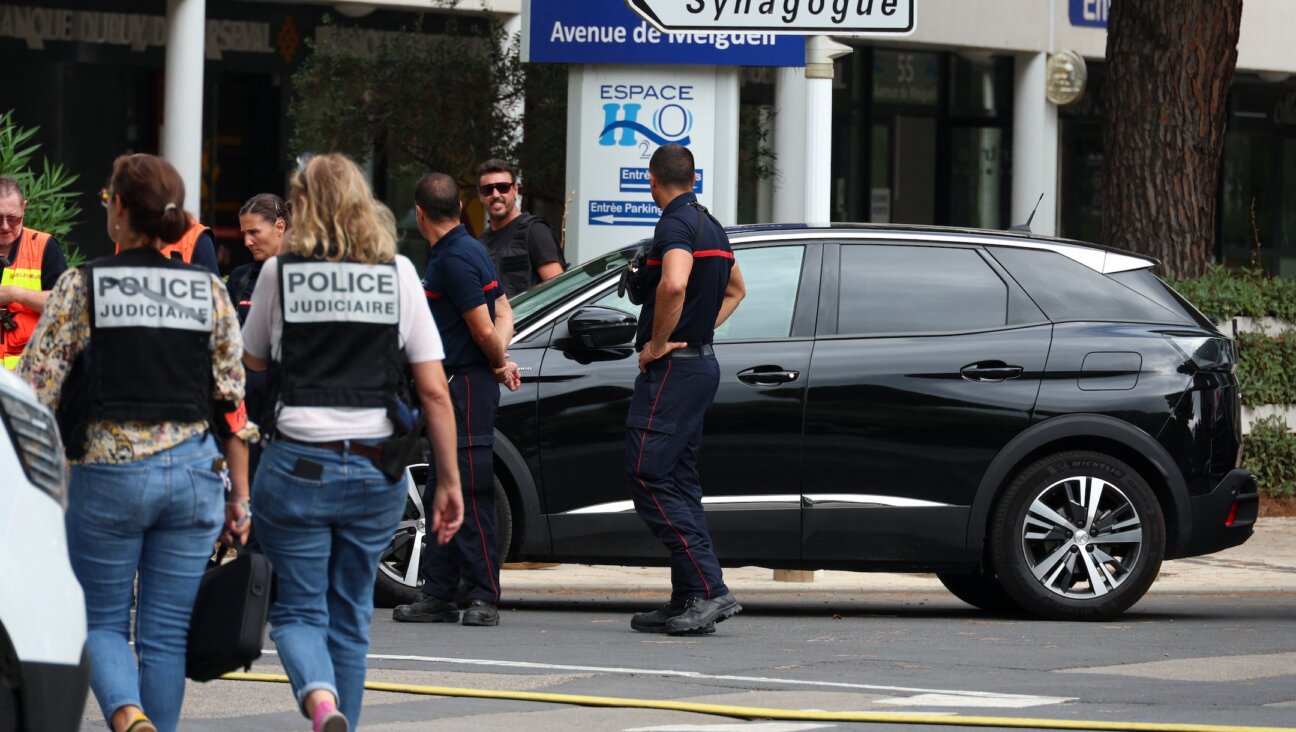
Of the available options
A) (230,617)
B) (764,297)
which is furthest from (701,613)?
(230,617)

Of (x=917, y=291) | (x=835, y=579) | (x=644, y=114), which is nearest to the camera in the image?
(x=917, y=291)

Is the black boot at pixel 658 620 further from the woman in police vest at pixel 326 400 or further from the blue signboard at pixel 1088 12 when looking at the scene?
the blue signboard at pixel 1088 12

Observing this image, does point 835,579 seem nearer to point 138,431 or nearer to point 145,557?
point 145,557

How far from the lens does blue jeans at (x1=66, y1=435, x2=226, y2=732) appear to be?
555 cm

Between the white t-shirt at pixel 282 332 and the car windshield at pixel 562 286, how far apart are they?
4007 millimetres

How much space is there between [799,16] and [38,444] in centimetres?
758

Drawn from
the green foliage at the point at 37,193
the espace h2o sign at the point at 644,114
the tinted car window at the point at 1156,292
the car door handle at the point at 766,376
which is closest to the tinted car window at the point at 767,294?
the car door handle at the point at 766,376

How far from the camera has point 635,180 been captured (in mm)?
14625

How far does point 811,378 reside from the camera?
386 inches

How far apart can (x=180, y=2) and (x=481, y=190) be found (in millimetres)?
9687

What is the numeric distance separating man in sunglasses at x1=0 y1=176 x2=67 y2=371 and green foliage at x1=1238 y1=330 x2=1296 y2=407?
26.8 feet

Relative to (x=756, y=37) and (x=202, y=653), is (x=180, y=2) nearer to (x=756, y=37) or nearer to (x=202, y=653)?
(x=756, y=37)

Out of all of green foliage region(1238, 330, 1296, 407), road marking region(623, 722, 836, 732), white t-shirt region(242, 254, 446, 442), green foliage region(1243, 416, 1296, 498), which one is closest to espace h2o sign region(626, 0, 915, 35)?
green foliage region(1238, 330, 1296, 407)

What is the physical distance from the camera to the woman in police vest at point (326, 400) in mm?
5770
